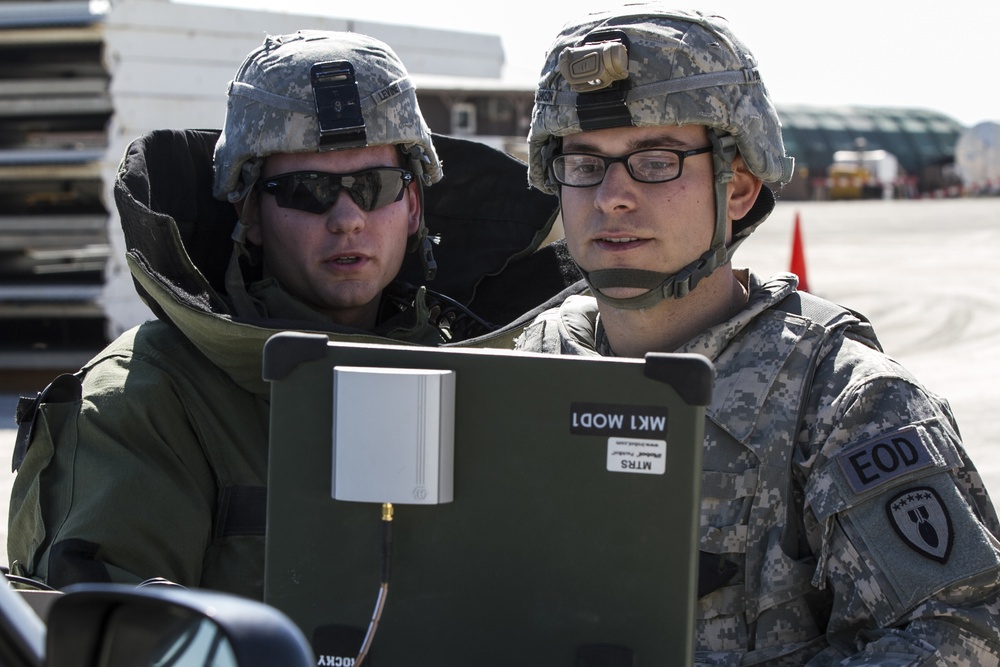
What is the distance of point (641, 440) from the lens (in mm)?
1536

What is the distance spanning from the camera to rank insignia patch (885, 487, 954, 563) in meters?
2.07

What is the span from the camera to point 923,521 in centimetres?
210

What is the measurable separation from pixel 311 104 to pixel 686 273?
1.11 metres

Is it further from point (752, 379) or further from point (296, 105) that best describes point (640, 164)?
point (296, 105)

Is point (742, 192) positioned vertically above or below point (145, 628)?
above

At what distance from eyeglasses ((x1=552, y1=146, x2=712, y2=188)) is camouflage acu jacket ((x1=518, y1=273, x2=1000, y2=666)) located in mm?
374

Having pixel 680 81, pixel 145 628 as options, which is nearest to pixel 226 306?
pixel 680 81

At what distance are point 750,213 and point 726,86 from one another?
38cm

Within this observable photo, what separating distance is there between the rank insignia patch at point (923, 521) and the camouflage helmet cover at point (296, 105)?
1.61 metres

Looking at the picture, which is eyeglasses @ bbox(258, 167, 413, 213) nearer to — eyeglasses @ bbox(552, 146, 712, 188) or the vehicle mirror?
eyeglasses @ bbox(552, 146, 712, 188)

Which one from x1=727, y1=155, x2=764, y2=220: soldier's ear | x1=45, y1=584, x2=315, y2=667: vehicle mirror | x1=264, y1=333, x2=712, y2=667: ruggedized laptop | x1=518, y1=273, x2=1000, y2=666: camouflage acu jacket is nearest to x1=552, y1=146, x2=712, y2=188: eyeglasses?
x1=727, y1=155, x2=764, y2=220: soldier's ear

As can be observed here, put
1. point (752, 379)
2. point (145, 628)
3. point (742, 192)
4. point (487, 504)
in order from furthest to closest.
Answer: point (742, 192) → point (752, 379) → point (487, 504) → point (145, 628)

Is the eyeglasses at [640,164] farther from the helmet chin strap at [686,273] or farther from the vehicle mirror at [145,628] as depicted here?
the vehicle mirror at [145,628]

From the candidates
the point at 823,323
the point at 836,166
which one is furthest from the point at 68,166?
the point at 836,166
